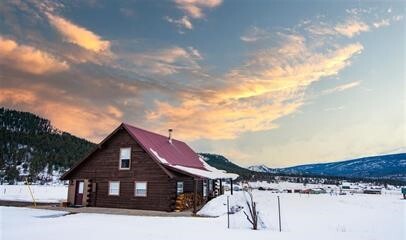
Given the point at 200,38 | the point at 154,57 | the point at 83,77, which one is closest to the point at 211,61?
the point at 200,38

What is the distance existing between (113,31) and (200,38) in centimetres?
623

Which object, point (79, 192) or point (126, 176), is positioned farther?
point (79, 192)

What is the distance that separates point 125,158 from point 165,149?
12.5 feet

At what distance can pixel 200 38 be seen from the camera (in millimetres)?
27562

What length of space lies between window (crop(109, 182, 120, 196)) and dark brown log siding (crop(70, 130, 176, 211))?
0.29m

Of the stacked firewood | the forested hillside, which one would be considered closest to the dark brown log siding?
the stacked firewood

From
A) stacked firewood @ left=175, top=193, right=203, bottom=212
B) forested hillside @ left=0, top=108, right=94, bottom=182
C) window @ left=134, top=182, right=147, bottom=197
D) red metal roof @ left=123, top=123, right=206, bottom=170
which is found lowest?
stacked firewood @ left=175, top=193, right=203, bottom=212

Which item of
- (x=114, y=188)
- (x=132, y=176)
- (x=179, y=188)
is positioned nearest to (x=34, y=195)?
(x=114, y=188)

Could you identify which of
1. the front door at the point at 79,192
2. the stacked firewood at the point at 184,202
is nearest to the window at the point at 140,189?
the stacked firewood at the point at 184,202

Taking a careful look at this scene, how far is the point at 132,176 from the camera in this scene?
27.5m

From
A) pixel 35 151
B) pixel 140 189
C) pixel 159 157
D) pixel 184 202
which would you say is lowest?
pixel 184 202

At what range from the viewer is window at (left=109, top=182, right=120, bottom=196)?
2801 cm

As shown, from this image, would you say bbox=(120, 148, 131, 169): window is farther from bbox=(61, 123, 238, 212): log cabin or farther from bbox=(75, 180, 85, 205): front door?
bbox=(75, 180, 85, 205): front door

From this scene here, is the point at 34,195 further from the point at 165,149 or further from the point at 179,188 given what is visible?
the point at 179,188
